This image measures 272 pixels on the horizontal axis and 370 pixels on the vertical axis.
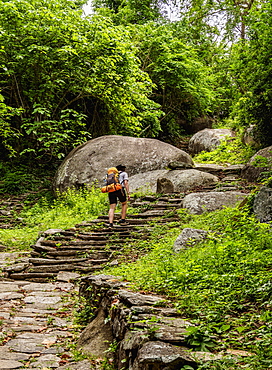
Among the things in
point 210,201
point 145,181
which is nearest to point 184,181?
point 145,181

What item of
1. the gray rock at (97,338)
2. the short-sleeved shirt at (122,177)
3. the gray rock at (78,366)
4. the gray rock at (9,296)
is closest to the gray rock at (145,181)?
the short-sleeved shirt at (122,177)

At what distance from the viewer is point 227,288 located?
3.52 metres

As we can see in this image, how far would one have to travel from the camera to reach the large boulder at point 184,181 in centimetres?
1230

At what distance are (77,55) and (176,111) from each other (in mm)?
10126

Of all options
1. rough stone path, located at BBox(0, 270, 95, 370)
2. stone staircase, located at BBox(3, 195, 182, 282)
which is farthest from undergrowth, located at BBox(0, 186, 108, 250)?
rough stone path, located at BBox(0, 270, 95, 370)

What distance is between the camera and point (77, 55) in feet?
46.9

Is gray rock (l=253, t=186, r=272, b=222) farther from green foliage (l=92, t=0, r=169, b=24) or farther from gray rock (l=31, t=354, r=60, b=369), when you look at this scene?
green foliage (l=92, t=0, r=169, b=24)

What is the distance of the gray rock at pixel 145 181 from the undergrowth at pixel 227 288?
7088 mm

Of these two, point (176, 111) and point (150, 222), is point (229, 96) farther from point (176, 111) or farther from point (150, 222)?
point (150, 222)

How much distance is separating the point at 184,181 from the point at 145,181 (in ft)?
5.18

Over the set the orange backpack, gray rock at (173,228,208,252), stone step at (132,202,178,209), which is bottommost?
stone step at (132,202,178,209)

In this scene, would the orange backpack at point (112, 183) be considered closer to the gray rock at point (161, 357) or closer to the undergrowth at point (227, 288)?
the undergrowth at point (227, 288)

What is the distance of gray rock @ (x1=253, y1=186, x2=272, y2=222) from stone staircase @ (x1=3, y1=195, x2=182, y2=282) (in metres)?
3.07

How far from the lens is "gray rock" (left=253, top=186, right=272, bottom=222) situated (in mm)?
6014
